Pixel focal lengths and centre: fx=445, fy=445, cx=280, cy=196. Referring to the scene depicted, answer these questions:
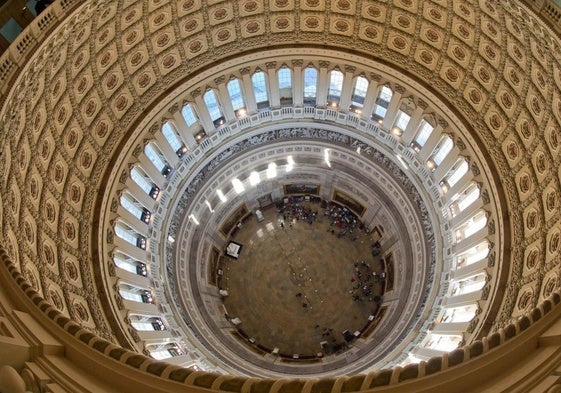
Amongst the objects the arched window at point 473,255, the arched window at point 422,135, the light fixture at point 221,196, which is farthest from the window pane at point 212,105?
the arched window at point 473,255

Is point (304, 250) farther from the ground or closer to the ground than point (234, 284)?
farther from the ground

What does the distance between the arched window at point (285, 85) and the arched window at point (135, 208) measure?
36.9ft

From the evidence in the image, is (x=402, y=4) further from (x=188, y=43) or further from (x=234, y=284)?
(x=234, y=284)

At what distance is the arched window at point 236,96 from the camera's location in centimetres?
2791

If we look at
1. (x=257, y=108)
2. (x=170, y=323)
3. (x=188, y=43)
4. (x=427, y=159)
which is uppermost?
(x=188, y=43)

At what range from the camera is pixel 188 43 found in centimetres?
2492

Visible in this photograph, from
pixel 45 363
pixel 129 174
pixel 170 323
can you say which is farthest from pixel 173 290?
pixel 45 363

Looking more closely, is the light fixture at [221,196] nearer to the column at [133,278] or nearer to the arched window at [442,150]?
the column at [133,278]

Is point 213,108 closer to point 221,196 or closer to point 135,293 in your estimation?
point 221,196

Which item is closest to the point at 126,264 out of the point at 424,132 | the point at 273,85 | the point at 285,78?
the point at 273,85

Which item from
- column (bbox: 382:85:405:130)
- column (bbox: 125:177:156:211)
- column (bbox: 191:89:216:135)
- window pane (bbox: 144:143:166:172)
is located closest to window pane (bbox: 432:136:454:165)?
column (bbox: 382:85:405:130)

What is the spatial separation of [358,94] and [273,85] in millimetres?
5415

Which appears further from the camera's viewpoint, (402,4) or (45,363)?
(402,4)

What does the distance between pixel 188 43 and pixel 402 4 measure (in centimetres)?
1168
